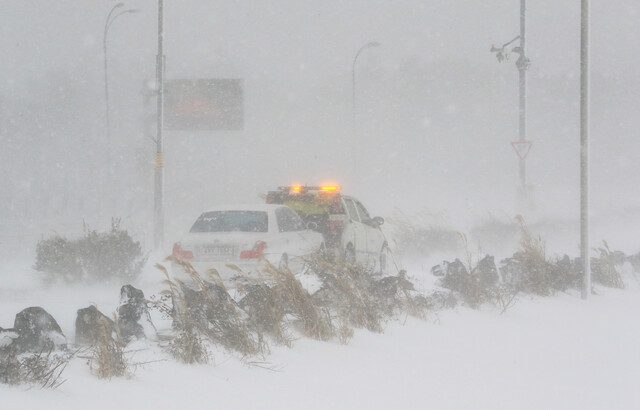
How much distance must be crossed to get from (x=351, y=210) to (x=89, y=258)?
4902 millimetres

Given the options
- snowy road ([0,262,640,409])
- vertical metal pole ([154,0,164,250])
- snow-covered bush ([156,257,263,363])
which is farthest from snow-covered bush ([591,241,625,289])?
vertical metal pole ([154,0,164,250])

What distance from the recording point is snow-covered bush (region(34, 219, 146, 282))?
44.7ft

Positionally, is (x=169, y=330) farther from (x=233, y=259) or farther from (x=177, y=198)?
(x=177, y=198)

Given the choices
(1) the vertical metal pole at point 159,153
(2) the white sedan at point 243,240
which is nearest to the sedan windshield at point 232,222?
(2) the white sedan at point 243,240

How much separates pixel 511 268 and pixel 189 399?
8.99 m

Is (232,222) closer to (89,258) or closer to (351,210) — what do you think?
(351,210)

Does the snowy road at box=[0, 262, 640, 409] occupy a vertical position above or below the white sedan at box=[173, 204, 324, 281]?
below

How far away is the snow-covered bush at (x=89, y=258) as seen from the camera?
1362cm

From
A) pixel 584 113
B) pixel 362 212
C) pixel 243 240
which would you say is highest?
pixel 584 113

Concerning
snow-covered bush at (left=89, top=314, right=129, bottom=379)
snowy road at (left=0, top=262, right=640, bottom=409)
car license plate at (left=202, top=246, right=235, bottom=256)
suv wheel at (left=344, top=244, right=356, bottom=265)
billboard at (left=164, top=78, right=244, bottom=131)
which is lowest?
snowy road at (left=0, top=262, right=640, bottom=409)

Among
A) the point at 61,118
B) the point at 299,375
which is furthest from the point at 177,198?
the point at 299,375

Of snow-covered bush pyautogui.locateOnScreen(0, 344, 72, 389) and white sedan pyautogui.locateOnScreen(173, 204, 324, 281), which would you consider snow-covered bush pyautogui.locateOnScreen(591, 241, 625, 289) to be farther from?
snow-covered bush pyautogui.locateOnScreen(0, 344, 72, 389)

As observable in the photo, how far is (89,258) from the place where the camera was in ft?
45.3

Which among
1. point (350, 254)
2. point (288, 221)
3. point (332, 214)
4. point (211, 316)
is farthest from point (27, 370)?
point (350, 254)
